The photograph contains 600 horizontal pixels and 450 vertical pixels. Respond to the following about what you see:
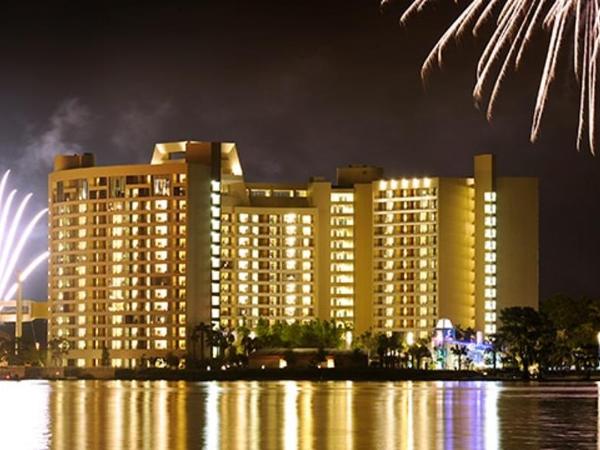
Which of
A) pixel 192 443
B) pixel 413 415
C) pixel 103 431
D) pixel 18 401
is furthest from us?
pixel 18 401

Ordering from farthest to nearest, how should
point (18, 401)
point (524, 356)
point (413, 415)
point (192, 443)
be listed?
point (524, 356) → point (18, 401) → point (413, 415) → point (192, 443)

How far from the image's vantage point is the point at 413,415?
80.7 metres

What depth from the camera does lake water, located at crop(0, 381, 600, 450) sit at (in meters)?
59.7

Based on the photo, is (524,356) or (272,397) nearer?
(272,397)

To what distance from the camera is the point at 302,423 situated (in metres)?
73.5

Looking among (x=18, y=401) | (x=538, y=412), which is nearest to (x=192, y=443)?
(x=538, y=412)

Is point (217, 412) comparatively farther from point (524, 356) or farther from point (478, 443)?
point (524, 356)

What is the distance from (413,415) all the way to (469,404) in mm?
16682

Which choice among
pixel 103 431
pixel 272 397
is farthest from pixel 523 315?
pixel 103 431

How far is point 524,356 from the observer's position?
196m

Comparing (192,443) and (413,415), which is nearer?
(192,443)

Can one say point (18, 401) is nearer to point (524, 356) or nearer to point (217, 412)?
point (217, 412)

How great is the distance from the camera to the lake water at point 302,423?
59688mm

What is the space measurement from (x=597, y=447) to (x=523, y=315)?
465 ft
